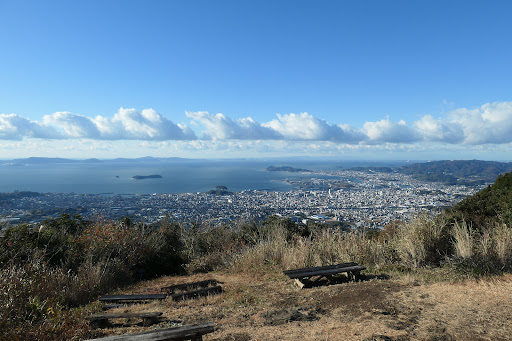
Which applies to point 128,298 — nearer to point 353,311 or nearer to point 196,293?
point 196,293

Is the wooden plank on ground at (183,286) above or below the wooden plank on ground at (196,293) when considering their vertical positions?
below

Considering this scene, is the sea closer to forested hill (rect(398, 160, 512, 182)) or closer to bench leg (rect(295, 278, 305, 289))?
forested hill (rect(398, 160, 512, 182))

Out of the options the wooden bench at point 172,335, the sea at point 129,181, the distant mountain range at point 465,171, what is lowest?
the sea at point 129,181

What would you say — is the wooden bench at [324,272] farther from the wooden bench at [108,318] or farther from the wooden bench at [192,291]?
the wooden bench at [108,318]

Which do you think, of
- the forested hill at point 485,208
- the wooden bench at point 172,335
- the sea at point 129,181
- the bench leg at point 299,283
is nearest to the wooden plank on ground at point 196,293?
the bench leg at point 299,283

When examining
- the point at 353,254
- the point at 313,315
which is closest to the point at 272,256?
the point at 353,254

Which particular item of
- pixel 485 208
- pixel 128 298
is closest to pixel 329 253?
pixel 128 298


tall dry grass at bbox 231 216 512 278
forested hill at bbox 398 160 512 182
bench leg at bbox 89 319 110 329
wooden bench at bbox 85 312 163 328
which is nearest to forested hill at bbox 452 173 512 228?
tall dry grass at bbox 231 216 512 278
